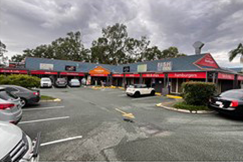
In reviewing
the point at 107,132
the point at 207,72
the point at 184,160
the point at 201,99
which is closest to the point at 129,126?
the point at 107,132

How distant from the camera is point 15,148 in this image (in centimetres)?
180

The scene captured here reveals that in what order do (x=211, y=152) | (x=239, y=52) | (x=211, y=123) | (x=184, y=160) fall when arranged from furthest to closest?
(x=239, y=52) → (x=211, y=123) → (x=211, y=152) → (x=184, y=160)

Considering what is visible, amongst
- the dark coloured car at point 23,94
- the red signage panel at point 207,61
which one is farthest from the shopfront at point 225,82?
the dark coloured car at point 23,94

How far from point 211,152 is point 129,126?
2.63 m

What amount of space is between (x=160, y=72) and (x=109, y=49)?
30419mm

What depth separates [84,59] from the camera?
46.7 metres

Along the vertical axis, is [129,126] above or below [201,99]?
below

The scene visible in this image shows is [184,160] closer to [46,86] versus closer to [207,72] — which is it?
[207,72]

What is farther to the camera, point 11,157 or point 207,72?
point 207,72

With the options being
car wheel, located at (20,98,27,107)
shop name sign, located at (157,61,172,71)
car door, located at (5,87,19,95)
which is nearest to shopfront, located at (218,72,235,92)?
shop name sign, located at (157,61,172,71)

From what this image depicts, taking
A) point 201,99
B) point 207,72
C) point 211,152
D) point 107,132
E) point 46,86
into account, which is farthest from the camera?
point 46,86

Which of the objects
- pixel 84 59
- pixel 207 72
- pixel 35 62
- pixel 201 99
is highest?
pixel 84 59

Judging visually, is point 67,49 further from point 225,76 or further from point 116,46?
point 225,76

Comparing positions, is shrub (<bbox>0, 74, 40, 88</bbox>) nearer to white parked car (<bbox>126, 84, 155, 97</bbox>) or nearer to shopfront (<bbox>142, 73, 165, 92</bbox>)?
white parked car (<bbox>126, 84, 155, 97</bbox>)
